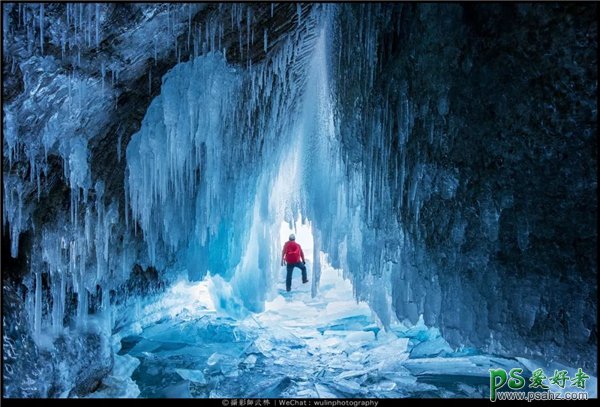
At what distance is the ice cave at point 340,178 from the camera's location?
3.99 m

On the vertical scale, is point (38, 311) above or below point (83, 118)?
below

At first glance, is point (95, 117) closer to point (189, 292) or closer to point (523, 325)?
point (523, 325)

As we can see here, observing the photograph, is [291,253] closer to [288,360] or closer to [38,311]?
[288,360]

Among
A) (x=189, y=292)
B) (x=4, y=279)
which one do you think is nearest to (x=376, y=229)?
(x=4, y=279)

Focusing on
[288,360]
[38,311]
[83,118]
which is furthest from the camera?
[288,360]

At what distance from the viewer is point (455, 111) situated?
4.80 metres

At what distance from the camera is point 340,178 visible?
321 inches

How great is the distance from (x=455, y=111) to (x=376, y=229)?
262cm

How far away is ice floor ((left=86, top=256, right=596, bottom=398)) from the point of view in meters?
5.27

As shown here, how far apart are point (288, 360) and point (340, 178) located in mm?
3657

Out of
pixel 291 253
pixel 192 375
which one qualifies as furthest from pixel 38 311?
pixel 291 253

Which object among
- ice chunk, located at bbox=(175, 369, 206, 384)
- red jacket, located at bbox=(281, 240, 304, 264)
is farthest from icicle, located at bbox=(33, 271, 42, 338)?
red jacket, located at bbox=(281, 240, 304, 264)

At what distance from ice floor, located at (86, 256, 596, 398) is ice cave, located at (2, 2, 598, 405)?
0.05 m

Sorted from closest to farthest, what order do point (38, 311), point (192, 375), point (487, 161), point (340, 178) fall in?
point (487, 161)
point (38, 311)
point (192, 375)
point (340, 178)
